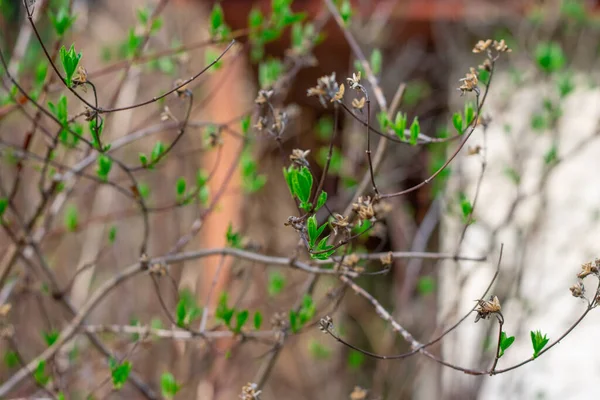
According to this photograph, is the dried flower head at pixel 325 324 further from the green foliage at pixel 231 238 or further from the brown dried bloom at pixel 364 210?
the green foliage at pixel 231 238

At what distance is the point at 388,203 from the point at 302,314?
0.87 m

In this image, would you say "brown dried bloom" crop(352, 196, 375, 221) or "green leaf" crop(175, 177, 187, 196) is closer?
"brown dried bloom" crop(352, 196, 375, 221)

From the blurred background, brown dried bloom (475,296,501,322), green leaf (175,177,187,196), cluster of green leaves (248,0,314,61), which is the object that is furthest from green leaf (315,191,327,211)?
the blurred background

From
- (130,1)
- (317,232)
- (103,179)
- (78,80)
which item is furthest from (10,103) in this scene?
(130,1)

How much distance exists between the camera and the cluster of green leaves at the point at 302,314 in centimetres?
139

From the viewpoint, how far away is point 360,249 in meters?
1.98

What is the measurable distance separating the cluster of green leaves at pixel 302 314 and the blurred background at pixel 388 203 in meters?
0.46

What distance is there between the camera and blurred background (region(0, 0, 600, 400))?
2389 millimetres

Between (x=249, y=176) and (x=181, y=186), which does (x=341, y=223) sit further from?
(x=249, y=176)

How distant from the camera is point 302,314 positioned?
1.46 meters

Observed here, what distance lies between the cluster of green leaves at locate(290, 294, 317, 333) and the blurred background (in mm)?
457

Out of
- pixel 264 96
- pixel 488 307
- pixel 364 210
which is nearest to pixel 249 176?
pixel 264 96

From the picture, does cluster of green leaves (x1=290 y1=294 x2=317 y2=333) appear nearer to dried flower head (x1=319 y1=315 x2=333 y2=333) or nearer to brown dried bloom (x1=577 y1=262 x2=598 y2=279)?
dried flower head (x1=319 y1=315 x2=333 y2=333)

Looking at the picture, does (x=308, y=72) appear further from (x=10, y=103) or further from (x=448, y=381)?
(x=10, y=103)
